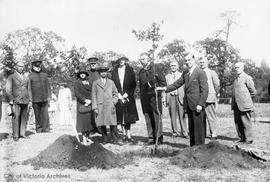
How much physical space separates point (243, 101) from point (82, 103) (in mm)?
4091

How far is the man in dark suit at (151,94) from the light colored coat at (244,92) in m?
2.00

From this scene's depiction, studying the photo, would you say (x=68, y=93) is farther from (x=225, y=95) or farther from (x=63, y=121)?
(x=225, y=95)

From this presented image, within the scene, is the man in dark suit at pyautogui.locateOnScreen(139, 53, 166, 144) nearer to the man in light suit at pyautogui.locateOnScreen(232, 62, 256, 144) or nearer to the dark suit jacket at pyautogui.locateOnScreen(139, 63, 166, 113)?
the dark suit jacket at pyautogui.locateOnScreen(139, 63, 166, 113)

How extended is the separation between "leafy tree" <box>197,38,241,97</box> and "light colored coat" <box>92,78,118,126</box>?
38207 mm

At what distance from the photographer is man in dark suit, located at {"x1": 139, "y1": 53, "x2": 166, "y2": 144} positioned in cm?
863

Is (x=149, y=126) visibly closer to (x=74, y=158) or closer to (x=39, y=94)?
(x=74, y=158)

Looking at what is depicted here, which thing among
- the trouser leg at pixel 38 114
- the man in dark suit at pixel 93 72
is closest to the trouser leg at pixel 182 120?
the man in dark suit at pixel 93 72

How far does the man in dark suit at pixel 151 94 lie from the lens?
340 inches

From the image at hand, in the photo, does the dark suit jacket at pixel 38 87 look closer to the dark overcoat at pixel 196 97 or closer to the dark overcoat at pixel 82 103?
the dark overcoat at pixel 82 103

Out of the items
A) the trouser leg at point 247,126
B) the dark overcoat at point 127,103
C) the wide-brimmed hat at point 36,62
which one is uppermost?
the wide-brimmed hat at point 36,62

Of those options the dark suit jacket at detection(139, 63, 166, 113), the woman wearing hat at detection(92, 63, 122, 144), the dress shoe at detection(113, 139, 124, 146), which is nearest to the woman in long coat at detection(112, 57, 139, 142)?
the dress shoe at detection(113, 139, 124, 146)

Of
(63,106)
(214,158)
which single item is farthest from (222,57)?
(214,158)

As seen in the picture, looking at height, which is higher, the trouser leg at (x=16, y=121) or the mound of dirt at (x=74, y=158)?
the trouser leg at (x=16, y=121)

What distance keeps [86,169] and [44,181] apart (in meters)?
0.89
